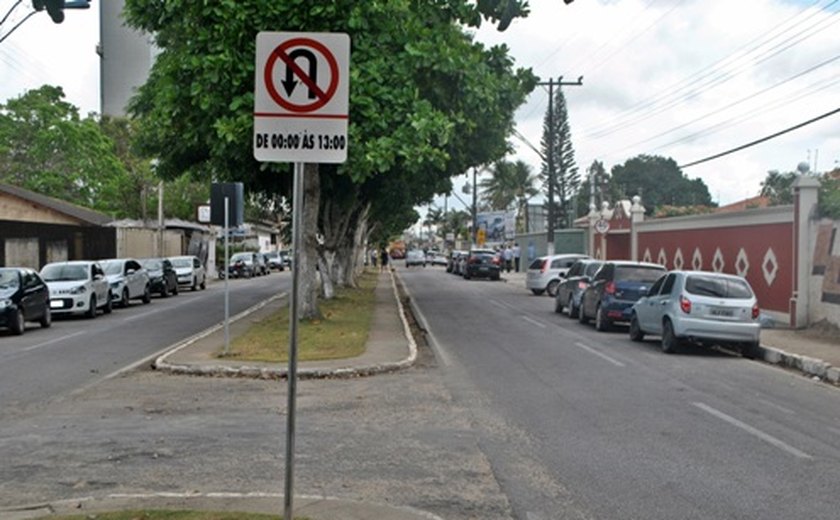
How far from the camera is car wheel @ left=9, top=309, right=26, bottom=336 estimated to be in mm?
20234

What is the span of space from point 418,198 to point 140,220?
1275 inches

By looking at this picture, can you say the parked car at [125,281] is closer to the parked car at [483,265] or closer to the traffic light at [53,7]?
the traffic light at [53,7]

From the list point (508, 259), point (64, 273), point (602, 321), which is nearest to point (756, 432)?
point (602, 321)

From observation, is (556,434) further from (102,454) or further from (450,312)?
(450,312)

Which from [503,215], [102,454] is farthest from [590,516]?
[503,215]

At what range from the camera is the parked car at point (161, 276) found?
3631 cm

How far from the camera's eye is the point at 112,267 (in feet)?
102

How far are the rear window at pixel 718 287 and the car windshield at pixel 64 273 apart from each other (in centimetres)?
1714

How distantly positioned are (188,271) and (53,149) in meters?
16.6

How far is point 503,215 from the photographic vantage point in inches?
3686

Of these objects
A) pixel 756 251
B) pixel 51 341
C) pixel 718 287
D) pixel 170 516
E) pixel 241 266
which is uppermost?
pixel 756 251

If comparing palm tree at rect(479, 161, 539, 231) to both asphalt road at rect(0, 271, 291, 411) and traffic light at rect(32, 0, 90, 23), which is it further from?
traffic light at rect(32, 0, 90, 23)

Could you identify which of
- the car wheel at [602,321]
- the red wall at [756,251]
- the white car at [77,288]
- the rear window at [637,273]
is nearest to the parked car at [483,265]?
the red wall at [756,251]

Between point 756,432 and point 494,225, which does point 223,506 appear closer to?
point 756,432
